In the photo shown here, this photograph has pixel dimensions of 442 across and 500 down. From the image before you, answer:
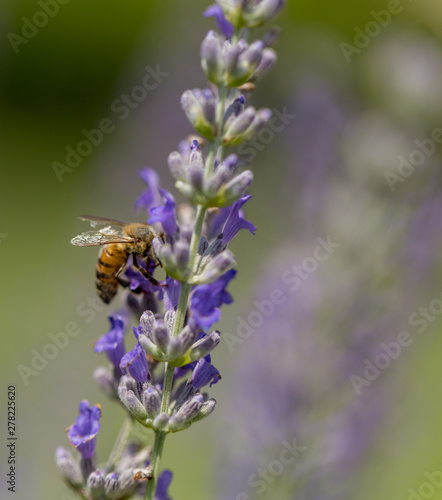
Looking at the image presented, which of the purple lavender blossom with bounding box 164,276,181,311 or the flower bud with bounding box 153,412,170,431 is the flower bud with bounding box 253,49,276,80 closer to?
the purple lavender blossom with bounding box 164,276,181,311

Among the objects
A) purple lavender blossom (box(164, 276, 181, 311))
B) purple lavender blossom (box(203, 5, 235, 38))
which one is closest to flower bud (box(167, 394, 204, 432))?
purple lavender blossom (box(164, 276, 181, 311))

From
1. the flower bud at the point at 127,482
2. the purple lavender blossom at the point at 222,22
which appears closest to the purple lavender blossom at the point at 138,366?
the flower bud at the point at 127,482

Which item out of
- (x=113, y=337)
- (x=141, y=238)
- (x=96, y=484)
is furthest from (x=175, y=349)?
(x=141, y=238)

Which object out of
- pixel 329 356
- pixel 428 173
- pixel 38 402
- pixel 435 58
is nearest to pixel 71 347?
pixel 38 402

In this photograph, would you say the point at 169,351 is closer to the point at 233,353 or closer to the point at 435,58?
the point at 435,58

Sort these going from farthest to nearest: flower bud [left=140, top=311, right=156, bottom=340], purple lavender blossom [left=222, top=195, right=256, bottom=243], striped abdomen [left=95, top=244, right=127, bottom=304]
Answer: striped abdomen [left=95, top=244, right=127, bottom=304] < purple lavender blossom [left=222, top=195, right=256, bottom=243] < flower bud [left=140, top=311, right=156, bottom=340]

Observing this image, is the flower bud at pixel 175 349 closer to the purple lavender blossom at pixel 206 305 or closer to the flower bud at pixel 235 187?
the purple lavender blossom at pixel 206 305
